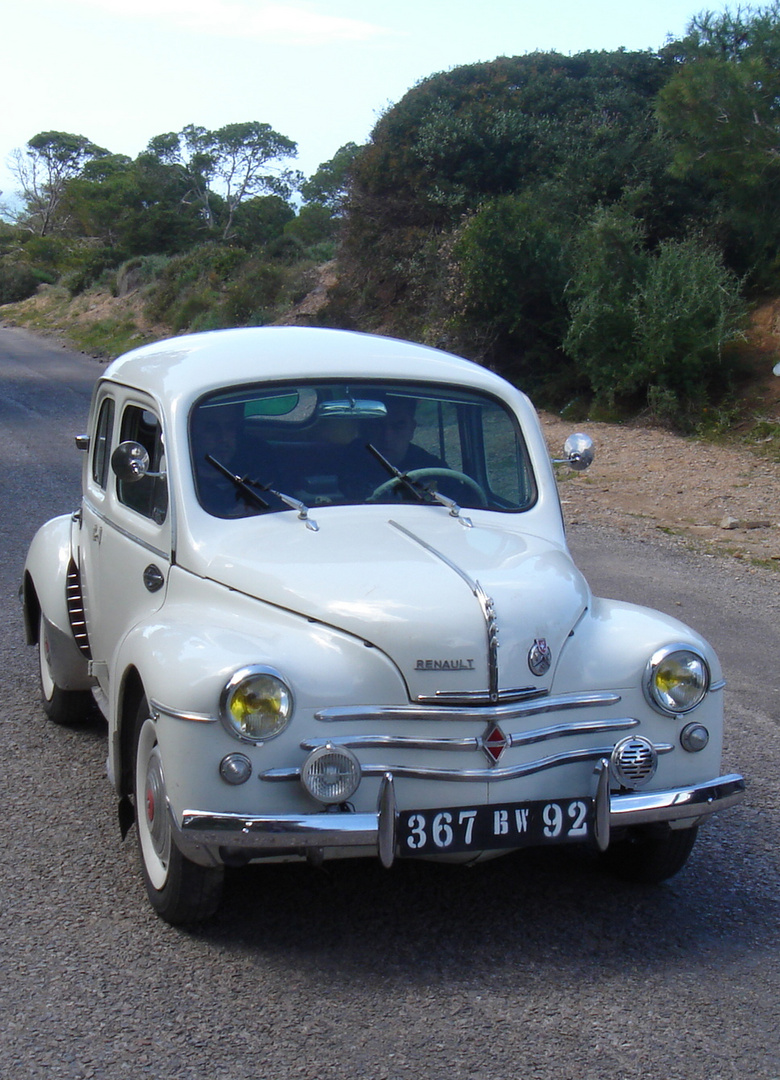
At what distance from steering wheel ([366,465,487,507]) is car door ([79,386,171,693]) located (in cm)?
77

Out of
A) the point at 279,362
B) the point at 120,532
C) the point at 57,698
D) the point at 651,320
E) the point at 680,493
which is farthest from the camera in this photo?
the point at 651,320

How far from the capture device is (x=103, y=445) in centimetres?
496

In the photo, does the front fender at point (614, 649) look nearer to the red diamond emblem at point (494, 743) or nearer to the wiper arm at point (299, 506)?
the red diamond emblem at point (494, 743)

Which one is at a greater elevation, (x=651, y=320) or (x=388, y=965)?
(x=651, y=320)

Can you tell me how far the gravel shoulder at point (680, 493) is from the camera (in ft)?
32.3

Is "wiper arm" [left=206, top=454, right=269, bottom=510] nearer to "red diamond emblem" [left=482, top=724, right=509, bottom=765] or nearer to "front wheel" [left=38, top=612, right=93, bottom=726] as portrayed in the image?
"red diamond emblem" [left=482, top=724, right=509, bottom=765]

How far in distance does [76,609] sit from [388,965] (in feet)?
7.84

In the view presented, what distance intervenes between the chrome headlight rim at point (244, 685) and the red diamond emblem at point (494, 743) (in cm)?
56

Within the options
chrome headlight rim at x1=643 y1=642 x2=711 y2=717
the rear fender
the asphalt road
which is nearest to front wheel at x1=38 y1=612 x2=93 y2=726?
the rear fender

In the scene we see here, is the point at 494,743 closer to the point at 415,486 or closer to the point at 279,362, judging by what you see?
the point at 415,486

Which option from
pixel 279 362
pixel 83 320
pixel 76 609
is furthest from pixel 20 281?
pixel 279 362

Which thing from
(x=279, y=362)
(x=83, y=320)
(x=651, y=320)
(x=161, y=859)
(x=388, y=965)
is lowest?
(x=83, y=320)

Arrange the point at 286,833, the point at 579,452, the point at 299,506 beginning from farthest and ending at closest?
the point at 579,452 < the point at 299,506 < the point at 286,833

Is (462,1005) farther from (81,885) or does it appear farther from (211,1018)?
(81,885)
